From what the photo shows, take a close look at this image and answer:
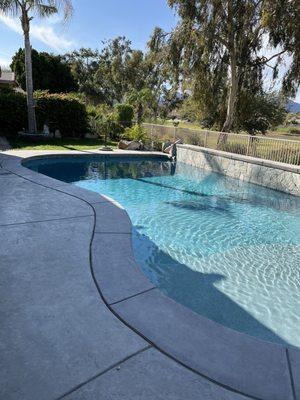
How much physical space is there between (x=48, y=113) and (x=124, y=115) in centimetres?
504

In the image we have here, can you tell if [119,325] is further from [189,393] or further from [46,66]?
[46,66]

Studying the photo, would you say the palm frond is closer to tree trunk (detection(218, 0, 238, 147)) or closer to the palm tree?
the palm tree

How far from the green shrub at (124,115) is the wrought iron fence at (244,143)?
13.6 ft

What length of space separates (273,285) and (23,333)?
327 cm

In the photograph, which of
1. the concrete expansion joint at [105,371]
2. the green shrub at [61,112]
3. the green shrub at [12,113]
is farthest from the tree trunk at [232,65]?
the concrete expansion joint at [105,371]

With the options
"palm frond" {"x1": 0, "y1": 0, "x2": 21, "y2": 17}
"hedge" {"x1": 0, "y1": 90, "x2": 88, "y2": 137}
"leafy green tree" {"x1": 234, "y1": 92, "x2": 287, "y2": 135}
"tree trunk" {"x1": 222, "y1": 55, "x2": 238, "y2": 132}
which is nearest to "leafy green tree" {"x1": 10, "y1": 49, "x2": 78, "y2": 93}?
"hedge" {"x1": 0, "y1": 90, "x2": 88, "y2": 137}

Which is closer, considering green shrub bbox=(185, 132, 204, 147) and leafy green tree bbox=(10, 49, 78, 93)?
green shrub bbox=(185, 132, 204, 147)

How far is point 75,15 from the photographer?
14.3m

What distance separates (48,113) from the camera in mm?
16562

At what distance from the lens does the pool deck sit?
2.11m

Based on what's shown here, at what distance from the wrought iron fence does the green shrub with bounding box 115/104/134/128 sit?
416 centimetres

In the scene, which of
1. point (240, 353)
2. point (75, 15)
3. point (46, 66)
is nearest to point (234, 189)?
point (240, 353)

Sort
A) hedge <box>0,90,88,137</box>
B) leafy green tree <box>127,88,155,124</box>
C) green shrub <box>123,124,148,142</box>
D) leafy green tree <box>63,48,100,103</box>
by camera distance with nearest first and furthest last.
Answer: hedge <box>0,90,88,137</box>
green shrub <box>123,124,148,142</box>
leafy green tree <box>127,88,155,124</box>
leafy green tree <box>63,48,100,103</box>

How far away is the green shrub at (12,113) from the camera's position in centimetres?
1551
